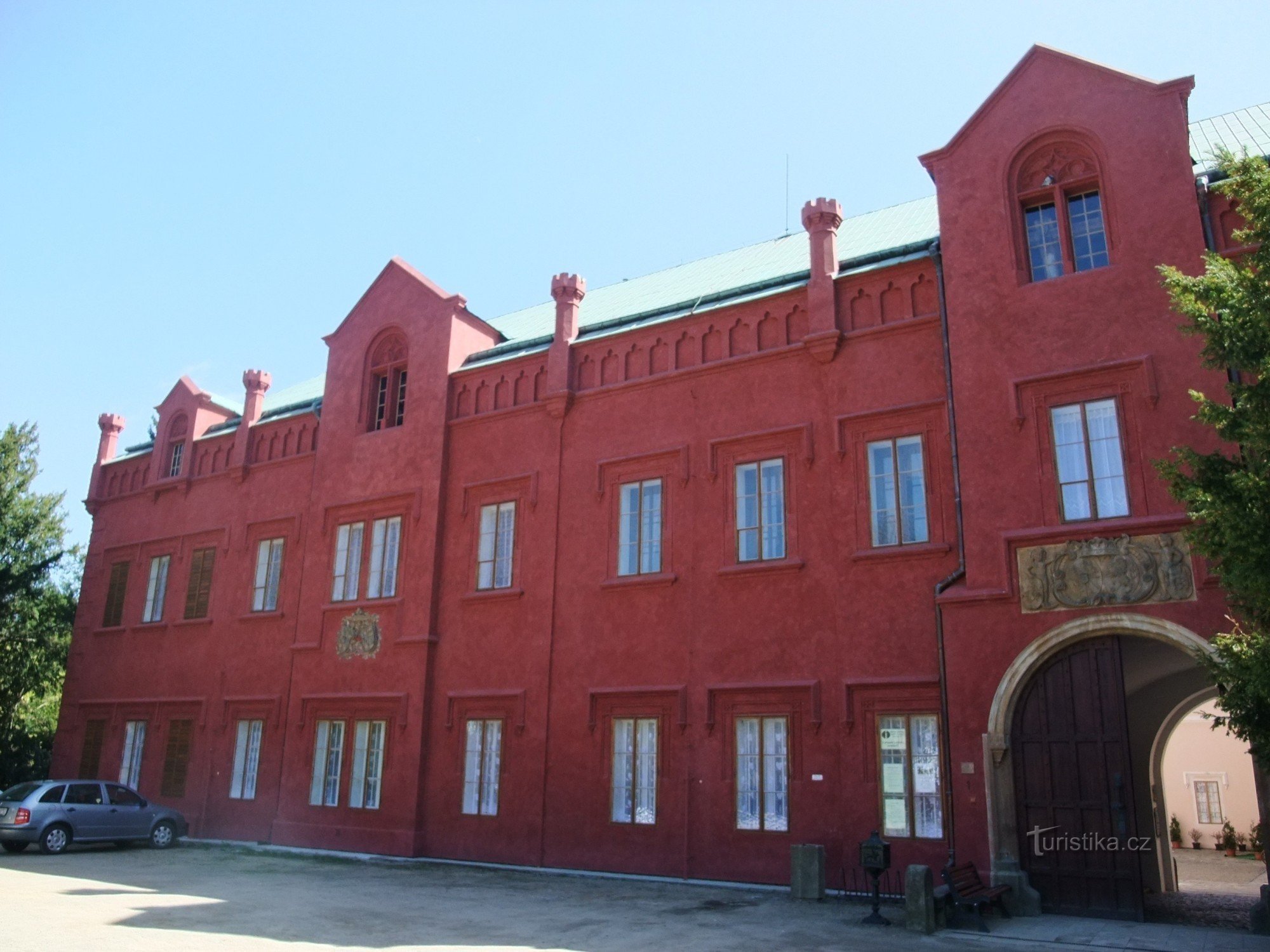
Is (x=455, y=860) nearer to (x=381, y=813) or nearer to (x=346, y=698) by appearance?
(x=381, y=813)

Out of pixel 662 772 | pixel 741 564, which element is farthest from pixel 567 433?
pixel 662 772

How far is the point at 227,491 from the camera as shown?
979 inches

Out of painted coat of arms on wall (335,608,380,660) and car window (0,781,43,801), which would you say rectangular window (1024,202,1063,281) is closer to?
painted coat of arms on wall (335,608,380,660)

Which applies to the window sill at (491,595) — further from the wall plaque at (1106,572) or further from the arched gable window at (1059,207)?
the arched gable window at (1059,207)

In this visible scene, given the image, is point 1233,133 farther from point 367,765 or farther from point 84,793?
point 84,793

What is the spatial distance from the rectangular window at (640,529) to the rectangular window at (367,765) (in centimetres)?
640

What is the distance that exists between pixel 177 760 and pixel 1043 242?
70.3 ft

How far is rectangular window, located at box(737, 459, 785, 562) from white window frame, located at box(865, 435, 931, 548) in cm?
152

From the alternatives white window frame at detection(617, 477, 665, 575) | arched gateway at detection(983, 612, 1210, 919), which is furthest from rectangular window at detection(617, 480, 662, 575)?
arched gateway at detection(983, 612, 1210, 919)

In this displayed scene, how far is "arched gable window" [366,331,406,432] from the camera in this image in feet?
74.1

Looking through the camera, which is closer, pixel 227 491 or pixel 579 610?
pixel 579 610

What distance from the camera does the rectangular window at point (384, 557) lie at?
68.7ft

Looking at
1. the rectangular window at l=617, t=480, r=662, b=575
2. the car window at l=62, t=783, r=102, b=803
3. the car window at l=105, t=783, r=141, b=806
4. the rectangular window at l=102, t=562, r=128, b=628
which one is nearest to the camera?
the rectangular window at l=617, t=480, r=662, b=575

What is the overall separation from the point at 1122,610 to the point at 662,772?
7.50m
